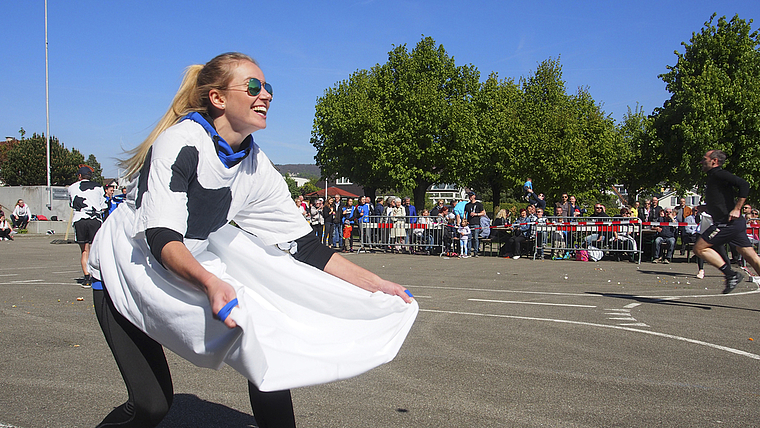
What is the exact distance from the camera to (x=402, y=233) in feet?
67.3

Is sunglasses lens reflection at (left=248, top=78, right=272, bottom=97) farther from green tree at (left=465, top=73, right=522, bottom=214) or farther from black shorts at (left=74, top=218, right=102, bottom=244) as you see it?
green tree at (left=465, top=73, right=522, bottom=214)

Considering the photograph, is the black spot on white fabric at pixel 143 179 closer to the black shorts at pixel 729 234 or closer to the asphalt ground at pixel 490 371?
the asphalt ground at pixel 490 371

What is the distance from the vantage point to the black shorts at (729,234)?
874 centimetres

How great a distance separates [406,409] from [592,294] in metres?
6.89

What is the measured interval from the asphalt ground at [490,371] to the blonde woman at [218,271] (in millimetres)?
1363

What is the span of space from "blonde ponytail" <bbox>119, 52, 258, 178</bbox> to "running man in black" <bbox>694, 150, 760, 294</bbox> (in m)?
8.29

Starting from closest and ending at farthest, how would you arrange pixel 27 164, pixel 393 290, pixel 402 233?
pixel 393 290 < pixel 402 233 < pixel 27 164

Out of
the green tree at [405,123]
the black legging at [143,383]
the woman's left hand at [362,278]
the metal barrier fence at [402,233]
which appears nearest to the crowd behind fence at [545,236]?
the metal barrier fence at [402,233]

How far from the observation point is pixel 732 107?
3241cm

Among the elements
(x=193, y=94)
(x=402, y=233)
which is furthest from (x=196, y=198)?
A: (x=402, y=233)

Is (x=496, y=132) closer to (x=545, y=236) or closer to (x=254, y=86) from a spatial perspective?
(x=545, y=236)

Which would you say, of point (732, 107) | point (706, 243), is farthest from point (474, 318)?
point (732, 107)

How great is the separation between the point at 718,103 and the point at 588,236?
1943cm

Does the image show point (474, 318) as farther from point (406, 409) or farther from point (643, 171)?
point (643, 171)
